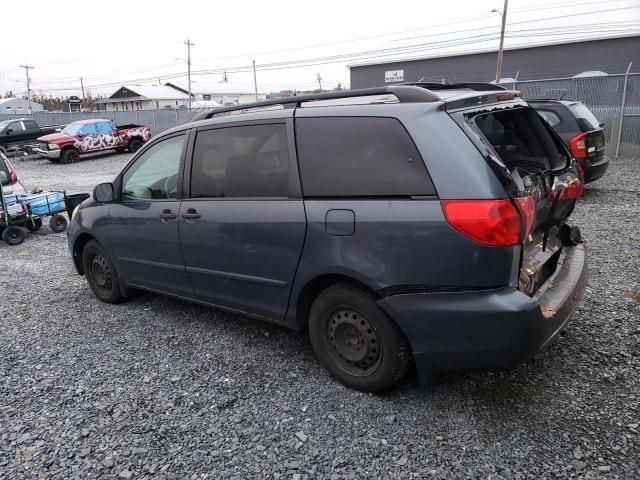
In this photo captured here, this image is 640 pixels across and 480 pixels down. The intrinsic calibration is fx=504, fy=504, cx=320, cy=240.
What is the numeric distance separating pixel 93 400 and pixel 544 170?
131 inches

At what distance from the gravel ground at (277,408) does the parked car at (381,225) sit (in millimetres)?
342

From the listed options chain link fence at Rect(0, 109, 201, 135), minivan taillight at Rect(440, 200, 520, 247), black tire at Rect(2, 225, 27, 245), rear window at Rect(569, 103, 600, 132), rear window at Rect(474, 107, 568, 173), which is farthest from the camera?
chain link fence at Rect(0, 109, 201, 135)

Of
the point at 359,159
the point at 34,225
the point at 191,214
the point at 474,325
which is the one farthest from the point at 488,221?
the point at 34,225

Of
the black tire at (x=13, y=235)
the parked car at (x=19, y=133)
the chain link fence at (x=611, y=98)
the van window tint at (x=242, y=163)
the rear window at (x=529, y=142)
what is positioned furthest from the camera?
the parked car at (x=19, y=133)

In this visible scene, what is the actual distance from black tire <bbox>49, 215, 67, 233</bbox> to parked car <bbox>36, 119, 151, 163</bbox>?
13593 millimetres

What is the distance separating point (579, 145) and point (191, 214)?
22.3 feet

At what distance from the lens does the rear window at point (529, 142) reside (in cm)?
Result: 353

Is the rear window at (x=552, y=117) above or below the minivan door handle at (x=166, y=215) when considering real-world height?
above

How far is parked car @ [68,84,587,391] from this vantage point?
8.40ft

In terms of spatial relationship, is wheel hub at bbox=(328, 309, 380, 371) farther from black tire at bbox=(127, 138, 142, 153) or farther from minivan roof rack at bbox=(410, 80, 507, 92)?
black tire at bbox=(127, 138, 142, 153)

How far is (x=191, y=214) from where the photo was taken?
372 cm

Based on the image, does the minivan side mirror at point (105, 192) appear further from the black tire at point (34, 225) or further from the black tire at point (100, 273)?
the black tire at point (34, 225)

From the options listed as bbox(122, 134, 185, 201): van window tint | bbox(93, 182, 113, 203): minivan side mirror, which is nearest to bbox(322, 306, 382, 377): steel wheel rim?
bbox(122, 134, 185, 201): van window tint

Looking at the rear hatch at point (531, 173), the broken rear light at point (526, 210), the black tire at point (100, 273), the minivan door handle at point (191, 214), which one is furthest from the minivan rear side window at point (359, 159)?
the black tire at point (100, 273)
